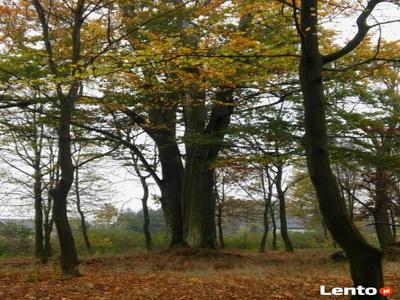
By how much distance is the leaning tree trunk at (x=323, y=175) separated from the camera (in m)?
4.94

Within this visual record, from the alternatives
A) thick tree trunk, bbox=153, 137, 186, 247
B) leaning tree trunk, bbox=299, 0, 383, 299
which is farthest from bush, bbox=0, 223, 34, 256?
leaning tree trunk, bbox=299, 0, 383, 299

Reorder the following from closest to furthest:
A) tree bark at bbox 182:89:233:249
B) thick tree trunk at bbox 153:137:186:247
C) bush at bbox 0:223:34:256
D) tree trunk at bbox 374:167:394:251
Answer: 1. tree bark at bbox 182:89:233:249
2. thick tree trunk at bbox 153:137:186:247
3. tree trunk at bbox 374:167:394:251
4. bush at bbox 0:223:34:256

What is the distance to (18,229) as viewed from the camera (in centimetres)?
2464

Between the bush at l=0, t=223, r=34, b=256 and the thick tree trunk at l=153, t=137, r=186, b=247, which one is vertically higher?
the thick tree trunk at l=153, t=137, r=186, b=247

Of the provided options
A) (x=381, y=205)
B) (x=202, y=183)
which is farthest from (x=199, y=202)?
(x=381, y=205)

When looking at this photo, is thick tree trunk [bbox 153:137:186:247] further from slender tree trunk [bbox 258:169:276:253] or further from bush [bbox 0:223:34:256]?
bush [bbox 0:223:34:256]

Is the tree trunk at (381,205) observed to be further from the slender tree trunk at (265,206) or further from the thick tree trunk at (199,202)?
the thick tree trunk at (199,202)

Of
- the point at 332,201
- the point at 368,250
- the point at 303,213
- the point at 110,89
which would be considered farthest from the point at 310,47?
the point at 303,213

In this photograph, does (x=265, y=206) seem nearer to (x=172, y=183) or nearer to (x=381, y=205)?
(x=381, y=205)

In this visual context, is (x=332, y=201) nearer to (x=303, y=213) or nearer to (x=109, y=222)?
(x=109, y=222)

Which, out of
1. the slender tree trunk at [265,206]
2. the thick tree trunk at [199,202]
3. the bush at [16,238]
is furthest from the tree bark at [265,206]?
the bush at [16,238]

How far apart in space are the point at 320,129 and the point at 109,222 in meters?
26.1

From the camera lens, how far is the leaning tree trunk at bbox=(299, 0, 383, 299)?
4941 mm

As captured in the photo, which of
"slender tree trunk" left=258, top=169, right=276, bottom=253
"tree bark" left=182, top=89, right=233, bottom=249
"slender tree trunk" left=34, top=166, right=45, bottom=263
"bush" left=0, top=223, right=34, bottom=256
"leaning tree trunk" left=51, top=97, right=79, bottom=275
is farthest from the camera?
"bush" left=0, top=223, right=34, bottom=256
